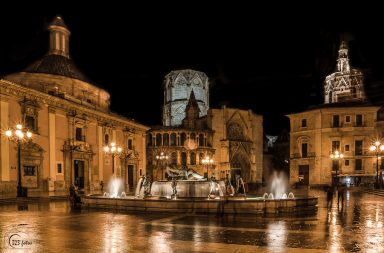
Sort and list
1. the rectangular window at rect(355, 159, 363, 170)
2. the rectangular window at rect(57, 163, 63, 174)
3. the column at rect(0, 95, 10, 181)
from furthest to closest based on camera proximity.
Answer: the rectangular window at rect(355, 159, 363, 170)
the rectangular window at rect(57, 163, 63, 174)
the column at rect(0, 95, 10, 181)

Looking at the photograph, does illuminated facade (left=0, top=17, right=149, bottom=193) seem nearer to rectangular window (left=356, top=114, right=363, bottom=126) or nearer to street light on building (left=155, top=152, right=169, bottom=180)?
street light on building (left=155, top=152, right=169, bottom=180)

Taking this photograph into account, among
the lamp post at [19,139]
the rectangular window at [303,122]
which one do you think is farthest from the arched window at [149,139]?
the lamp post at [19,139]

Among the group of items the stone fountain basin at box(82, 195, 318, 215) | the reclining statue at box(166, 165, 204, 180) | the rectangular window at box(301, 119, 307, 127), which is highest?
the rectangular window at box(301, 119, 307, 127)

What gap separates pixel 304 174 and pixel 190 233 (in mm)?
43208

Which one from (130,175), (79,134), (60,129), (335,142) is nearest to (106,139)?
(79,134)

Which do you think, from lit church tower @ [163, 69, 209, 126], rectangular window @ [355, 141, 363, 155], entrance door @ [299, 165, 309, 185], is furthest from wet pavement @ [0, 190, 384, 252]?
lit church tower @ [163, 69, 209, 126]

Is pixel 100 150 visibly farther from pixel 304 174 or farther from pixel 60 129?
pixel 304 174

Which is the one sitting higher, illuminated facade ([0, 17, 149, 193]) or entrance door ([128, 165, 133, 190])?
illuminated facade ([0, 17, 149, 193])

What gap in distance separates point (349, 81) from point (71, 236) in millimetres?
67367

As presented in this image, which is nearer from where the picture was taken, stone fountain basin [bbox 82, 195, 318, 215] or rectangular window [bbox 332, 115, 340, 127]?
stone fountain basin [bbox 82, 195, 318, 215]

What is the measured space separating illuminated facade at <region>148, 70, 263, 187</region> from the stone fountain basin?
3727cm

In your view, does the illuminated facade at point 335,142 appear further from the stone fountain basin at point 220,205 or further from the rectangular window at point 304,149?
the stone fountain basin at point 220,205

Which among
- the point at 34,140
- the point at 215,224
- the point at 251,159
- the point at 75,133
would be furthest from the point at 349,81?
the point at 215,224

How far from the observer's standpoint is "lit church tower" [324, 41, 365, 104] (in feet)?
221
